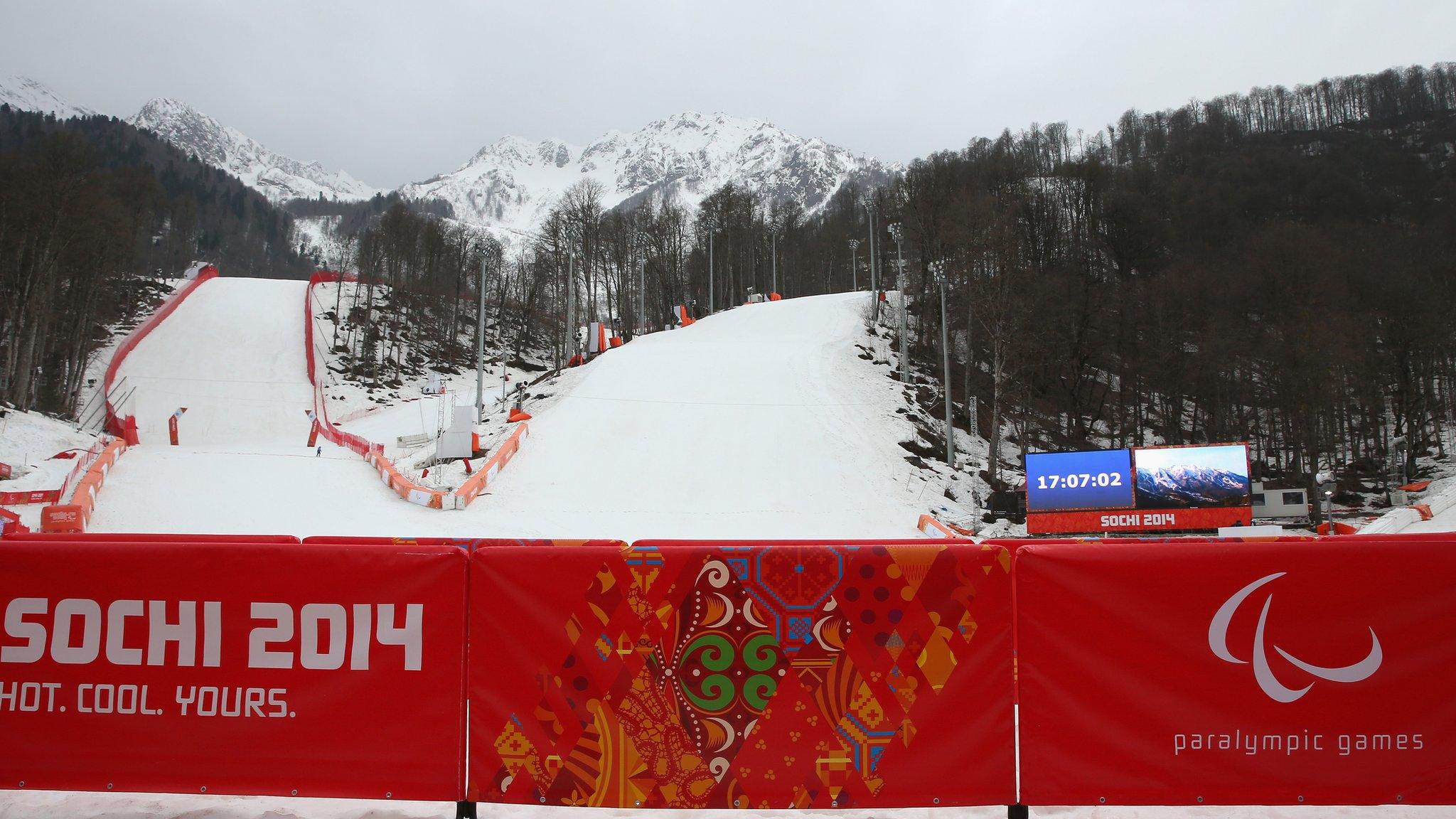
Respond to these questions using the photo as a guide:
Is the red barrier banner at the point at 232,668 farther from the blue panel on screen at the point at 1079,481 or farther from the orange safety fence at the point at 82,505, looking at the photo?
the blue panel on screen at the point at 1079,481

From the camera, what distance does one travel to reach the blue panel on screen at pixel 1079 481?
78.0ft

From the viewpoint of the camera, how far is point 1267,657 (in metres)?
4.50

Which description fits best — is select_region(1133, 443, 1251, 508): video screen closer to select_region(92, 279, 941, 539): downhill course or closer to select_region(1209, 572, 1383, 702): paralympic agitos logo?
select_region(92, 279, 941, 539): downhill course

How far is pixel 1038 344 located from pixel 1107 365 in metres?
7.18

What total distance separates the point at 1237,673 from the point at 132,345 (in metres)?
63.9

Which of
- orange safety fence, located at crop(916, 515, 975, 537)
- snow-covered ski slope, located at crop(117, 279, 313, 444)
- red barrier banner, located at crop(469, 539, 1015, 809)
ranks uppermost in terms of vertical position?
snow-covered ski slope, located at crop(117, 279, 313, 444)

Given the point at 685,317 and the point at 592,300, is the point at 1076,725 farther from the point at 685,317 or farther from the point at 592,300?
the point at 592,300

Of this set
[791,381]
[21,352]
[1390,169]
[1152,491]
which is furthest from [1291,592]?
[1390,169]

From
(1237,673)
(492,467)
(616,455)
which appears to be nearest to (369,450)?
(492,467)

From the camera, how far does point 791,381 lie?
39.6 meters

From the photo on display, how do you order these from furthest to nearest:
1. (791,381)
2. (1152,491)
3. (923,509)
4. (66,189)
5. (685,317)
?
(685,317)
(791,381)
(66,189)
(923,509)
(1152,491)

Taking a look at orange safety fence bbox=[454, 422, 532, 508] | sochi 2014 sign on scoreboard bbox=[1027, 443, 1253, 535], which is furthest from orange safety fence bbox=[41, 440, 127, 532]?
sochi 2014 sign on scoreboard bbox=[1027, 443, 1253, 535]

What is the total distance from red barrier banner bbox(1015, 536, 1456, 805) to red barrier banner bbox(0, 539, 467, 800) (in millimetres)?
3580

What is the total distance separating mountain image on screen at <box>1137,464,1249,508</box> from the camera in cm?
2286
